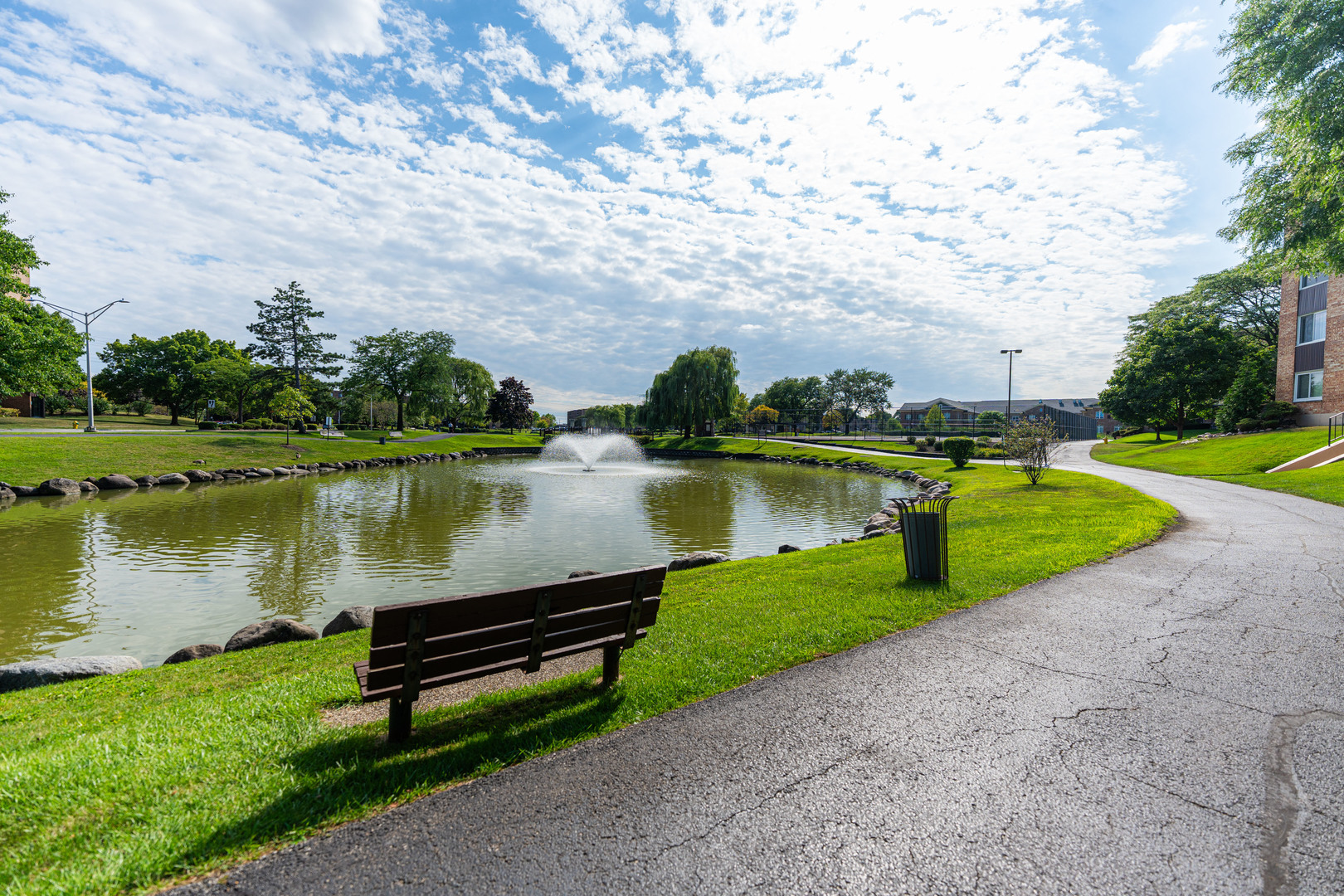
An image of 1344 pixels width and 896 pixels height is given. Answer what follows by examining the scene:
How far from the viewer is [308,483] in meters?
26.9

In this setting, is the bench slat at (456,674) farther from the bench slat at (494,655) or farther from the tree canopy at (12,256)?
the tree canopy at (12,256)

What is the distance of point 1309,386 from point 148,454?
67751mm

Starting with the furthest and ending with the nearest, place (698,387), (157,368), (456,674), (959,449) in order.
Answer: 1. (157,368)
2. (698,387)
3. (959,449)
4. (456,674)

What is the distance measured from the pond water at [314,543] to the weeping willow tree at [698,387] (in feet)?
99.5

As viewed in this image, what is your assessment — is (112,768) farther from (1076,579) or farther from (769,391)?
(769,391)

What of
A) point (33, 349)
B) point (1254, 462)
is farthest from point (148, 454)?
point (1254, 462)

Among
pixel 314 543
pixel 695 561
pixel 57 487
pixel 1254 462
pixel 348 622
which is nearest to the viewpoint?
pixel 348 622

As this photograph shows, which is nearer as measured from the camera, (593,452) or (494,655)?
(494,655)

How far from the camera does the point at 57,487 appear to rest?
2041 centimetres

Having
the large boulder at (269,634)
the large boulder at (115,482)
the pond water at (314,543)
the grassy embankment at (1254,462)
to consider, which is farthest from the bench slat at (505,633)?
the large boulder at (115,482)

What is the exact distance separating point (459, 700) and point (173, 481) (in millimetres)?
29424

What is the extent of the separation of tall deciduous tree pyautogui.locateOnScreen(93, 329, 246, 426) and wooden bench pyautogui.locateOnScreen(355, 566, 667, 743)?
7560cm

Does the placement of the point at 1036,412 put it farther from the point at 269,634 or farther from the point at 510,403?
the point at 269,634

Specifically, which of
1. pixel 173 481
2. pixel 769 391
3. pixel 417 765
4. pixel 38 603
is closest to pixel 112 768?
pixel 417 765
